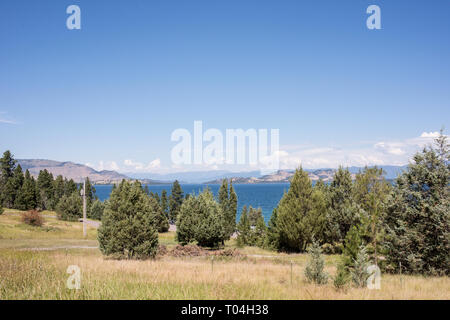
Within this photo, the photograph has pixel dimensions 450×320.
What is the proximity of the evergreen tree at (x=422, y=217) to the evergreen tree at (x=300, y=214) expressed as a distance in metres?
15.7

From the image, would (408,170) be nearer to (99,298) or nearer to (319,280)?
(319,280)

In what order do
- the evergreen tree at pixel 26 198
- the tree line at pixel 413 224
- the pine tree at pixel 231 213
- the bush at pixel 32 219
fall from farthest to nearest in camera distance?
the evergreen tree at pixel 26 198, the pine tree at pixel 231 213, the bush at pixel 32 219, the tree line at pixel 413 224

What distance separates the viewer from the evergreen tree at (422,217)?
54.5ft

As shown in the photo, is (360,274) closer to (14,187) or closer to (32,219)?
Result: (32,219)

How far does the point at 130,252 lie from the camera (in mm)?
20141

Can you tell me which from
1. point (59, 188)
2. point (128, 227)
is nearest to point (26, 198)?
point (59, 188)

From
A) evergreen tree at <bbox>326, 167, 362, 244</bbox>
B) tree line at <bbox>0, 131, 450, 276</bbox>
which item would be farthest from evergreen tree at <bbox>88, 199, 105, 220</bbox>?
evergreen tree at <bbox>326, 167, 362, 244</bbox>

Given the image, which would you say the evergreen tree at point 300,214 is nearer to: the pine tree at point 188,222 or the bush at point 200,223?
the bush at point 200,223

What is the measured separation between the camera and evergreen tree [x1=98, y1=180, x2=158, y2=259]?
2000 centimetres

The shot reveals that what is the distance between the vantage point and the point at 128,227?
19.9 m

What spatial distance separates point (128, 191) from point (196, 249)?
10899mm

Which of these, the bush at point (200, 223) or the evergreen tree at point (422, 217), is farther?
the bush at point (200, 223)

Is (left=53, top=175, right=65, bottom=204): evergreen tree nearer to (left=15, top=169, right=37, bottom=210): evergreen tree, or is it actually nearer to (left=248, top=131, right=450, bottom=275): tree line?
(left=15, top=169, right=37, bottom=210): evergreen tree

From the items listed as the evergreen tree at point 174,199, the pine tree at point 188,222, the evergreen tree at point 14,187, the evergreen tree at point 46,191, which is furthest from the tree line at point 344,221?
the evergreen tree at point 46,191
